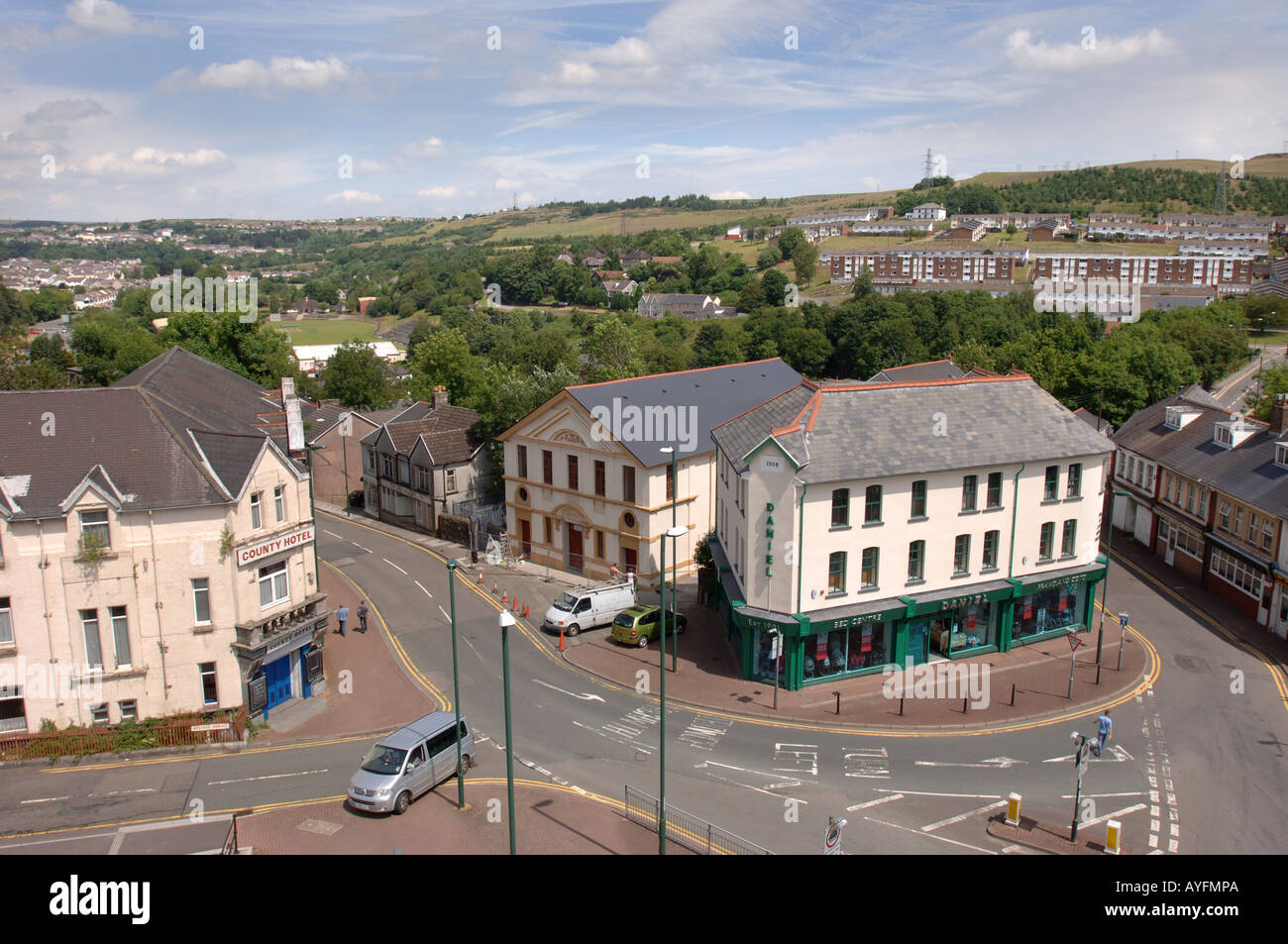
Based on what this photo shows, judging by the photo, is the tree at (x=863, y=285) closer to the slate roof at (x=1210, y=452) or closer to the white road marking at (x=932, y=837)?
the slate roof at (x=1210, y=452)

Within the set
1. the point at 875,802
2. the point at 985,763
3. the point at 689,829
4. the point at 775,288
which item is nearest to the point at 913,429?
the point at 985,763

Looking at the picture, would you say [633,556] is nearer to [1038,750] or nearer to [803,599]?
[803,599]

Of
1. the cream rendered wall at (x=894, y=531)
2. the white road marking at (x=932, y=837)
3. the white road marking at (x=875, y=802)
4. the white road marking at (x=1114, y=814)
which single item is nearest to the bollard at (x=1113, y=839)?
the white road marking at (x=1114, y=814)

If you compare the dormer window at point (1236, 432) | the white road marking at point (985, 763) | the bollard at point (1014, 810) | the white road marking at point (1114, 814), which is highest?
the dormer window at point (1236, 432)

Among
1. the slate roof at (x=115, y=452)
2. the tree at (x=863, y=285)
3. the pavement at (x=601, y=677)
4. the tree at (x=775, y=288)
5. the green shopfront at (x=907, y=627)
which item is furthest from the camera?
the tree at (x=775, y=288)

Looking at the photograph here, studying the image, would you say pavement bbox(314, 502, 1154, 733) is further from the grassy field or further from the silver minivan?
the grassy field
